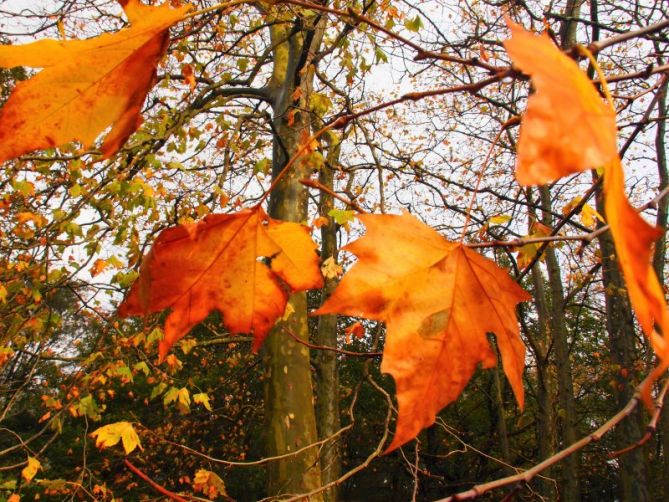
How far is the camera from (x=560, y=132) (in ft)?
1.12

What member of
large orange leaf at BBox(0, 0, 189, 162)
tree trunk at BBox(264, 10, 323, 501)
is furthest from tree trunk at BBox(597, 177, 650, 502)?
large orange leaf at BBox(0, 0, 189, 162)

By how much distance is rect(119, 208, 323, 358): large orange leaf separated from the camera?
30.9 inches

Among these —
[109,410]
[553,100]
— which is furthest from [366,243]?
[109,410]

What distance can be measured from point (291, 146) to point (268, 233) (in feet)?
13.1

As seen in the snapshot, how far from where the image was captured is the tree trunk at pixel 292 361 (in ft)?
12.5

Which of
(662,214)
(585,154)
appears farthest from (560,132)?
(662,214)

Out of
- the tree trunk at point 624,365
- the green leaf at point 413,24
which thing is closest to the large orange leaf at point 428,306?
the green leaf at point 413,24

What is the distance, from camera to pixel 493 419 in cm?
1261

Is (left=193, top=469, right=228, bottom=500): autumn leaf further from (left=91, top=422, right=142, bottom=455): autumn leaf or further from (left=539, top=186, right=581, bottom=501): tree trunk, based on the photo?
(left=539, top=186, right=581, bottom=501): tree trunk

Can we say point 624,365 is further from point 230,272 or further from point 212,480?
point 230,272

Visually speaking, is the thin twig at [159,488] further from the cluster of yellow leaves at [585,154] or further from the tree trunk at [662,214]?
the tree trunk at [662,214]

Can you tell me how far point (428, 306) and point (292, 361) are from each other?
11.9ft

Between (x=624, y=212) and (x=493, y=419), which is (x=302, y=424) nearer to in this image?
(x=624, y=212)

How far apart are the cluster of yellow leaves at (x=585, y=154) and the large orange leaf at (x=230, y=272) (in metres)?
0.52
